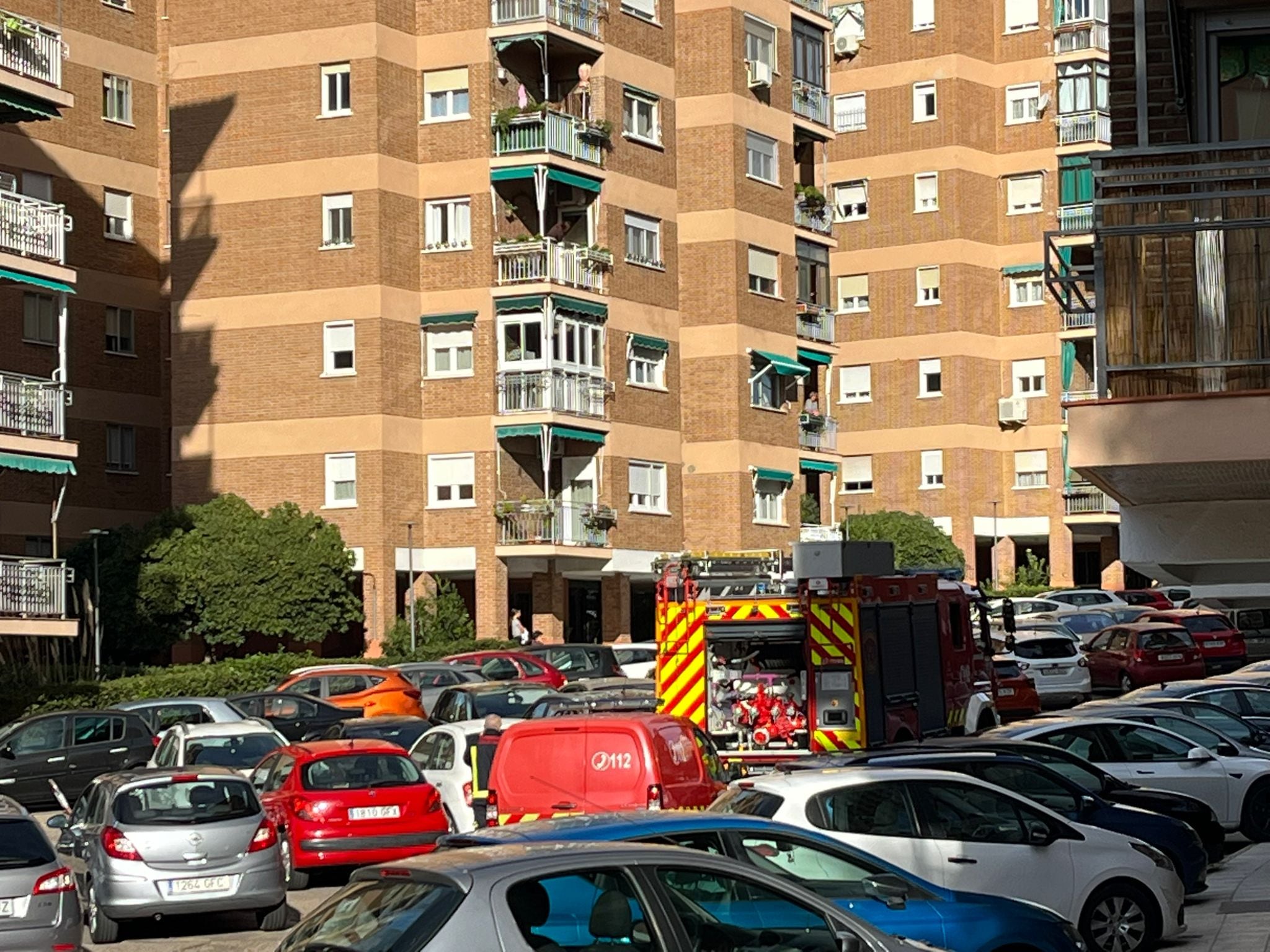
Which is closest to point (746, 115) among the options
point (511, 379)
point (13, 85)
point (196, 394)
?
point (511, 379)

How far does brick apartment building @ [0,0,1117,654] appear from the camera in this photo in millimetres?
53312

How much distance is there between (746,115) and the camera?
2399 inches

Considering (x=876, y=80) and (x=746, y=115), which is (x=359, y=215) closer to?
(x=746, y=115)

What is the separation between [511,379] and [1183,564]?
1624 inches

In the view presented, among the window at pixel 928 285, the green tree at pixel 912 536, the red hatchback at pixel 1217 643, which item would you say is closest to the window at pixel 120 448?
the green tree at pixel 912 536

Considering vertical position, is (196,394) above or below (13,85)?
below

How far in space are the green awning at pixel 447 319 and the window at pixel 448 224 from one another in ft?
5.27

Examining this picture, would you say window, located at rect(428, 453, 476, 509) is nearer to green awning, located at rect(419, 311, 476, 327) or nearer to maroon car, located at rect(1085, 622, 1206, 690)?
green awning, located at rect(419, 311, 476, 327)

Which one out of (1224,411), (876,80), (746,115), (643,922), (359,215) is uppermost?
(876,80)

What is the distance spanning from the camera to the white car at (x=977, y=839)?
574 inches

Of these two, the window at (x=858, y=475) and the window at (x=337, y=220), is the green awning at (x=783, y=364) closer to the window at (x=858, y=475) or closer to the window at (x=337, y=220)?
the window at (x=337, y=220)

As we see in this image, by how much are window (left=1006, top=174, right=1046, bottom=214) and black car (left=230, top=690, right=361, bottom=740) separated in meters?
47.9

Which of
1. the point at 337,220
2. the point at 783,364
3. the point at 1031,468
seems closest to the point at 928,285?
the point at 1031,468

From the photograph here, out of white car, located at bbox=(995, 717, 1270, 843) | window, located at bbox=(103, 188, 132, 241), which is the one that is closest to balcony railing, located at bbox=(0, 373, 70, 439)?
window, located at bbox=(103, 188, 132, 241)
